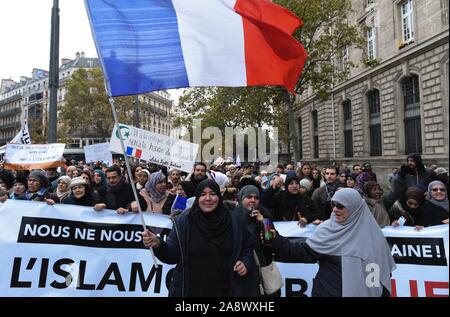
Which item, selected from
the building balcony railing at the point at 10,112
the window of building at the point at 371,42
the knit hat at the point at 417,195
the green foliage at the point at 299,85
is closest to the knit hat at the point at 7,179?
the knit hat at the point at 417,195

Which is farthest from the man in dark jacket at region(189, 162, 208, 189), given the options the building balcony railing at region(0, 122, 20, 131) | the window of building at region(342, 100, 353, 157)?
the building balcony railing at region(0, 122, 20, 131)

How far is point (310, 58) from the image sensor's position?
18719mm

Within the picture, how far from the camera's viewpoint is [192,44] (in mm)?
3879

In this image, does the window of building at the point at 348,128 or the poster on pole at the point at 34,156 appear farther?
the window of building at the point at 348,128

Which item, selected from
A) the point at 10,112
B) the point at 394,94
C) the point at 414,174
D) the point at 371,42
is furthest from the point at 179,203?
the point at 10,112

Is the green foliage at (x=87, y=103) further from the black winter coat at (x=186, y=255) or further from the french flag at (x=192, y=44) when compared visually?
the black winter coat at (x=186, y=255)

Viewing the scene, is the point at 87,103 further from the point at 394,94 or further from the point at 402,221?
the point at 402,221

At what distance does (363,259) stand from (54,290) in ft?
9.39

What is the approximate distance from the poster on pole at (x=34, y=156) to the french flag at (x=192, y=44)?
444 centimetres

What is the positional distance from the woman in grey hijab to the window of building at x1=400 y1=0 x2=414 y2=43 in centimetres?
1854

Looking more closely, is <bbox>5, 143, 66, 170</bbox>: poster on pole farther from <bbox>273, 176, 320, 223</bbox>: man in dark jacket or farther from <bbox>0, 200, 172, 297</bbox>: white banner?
<bbox>273, 176, 320, 223</bbox>: man in dark jacket

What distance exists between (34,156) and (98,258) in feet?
15.5

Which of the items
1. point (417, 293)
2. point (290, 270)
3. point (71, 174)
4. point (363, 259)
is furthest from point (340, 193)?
point (71, 174)

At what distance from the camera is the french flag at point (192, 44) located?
11.3 ft
